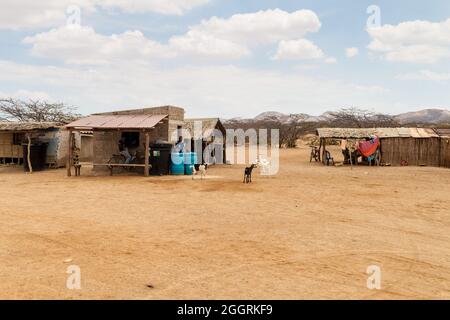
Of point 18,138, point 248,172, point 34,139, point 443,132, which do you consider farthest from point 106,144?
point 443,132

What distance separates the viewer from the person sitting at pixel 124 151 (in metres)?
17.4

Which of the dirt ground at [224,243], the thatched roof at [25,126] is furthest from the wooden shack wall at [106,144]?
the dirt ground at [224,243]

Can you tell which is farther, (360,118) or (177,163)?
(360,118)

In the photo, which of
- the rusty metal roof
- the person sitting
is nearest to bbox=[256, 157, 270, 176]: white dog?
the rusty metal roof

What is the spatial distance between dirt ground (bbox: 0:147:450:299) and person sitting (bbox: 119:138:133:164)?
17.1ft

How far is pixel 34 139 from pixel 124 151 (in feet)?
19.4

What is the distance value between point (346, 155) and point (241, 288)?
2003cm

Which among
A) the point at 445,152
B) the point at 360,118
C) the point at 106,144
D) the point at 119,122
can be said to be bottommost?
the point at 445,152

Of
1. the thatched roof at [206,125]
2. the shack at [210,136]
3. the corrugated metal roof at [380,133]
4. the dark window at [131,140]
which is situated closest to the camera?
the dark window at [131,140]

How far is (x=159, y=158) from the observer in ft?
55.1

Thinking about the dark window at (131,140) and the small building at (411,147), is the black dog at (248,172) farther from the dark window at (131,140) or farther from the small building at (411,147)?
the small building at (411,147)

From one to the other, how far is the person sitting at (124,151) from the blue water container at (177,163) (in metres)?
1.98

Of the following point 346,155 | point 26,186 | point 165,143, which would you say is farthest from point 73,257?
point 346,155

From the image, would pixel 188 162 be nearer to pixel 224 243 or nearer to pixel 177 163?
pixel 177 163
